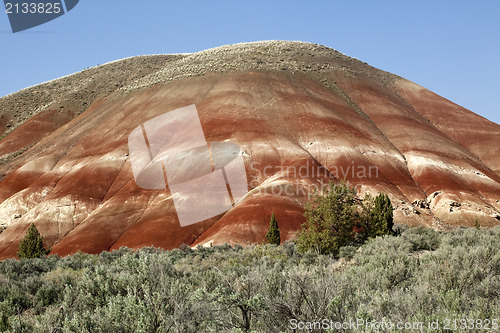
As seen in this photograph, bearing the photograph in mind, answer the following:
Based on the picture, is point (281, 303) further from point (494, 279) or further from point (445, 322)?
point (494, 279)

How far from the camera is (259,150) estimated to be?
4919 cm

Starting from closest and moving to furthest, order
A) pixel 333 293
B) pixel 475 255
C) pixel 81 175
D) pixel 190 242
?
pixel 333 293, pixel 475 255, pixel 190 242, pixel 81 175

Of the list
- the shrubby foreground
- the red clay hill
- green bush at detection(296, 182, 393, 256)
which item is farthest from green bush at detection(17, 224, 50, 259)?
the shrubby foreground

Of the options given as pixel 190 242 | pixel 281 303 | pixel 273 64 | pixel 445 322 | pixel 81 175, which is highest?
pixel 273 64

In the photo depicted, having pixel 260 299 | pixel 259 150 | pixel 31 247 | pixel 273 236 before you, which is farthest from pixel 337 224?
pixel 31 247

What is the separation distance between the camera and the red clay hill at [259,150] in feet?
137

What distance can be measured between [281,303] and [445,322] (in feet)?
9.00

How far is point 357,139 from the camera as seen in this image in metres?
54.7

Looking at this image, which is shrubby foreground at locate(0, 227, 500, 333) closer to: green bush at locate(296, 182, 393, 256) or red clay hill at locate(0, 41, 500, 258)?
green bush at locate(296, 182, 393, 256)

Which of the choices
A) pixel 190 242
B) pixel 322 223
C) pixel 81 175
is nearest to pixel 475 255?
pixel 322 223

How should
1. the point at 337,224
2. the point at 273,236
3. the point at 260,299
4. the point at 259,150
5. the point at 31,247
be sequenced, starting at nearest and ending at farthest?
1. the point at 260,299
2. the point at 337,224
3. the point at 273,236
4. the point at 31,247
5. the point at 259,150

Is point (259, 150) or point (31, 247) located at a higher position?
point (259, 150)

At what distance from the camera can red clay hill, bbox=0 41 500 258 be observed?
41.8 m

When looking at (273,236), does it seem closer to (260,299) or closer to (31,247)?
(31,247)
